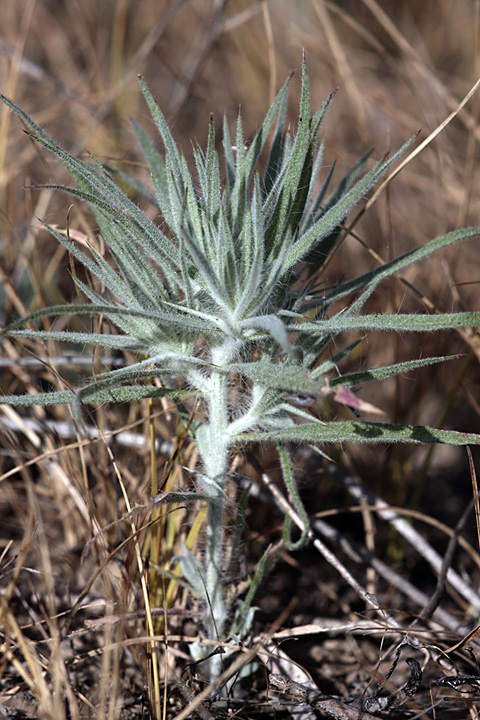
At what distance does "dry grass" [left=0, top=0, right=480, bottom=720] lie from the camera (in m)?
1.22

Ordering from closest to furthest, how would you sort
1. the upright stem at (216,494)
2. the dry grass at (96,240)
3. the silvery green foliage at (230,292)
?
the silvery green foliage at (230,292)
the upright stem at (216,494)
the dry grass at (96,240)

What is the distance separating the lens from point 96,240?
174 cm

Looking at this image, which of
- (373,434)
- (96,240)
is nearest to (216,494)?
(373,434)

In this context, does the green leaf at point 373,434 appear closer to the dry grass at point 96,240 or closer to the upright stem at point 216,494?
the upright stem at point 216,494

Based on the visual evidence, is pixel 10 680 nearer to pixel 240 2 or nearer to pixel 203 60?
pixel 203 60

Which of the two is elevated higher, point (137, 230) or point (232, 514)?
point (137, 230)

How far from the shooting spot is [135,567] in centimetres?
129

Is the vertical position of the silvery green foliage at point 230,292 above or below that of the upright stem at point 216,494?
Result: above

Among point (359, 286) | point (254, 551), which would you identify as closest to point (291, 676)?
point (254, 551)

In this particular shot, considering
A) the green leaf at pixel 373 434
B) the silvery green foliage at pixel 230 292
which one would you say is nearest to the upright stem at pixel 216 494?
the silvery green foliage at pixel 230 292

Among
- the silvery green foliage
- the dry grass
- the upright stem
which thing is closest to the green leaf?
the silvery green foliage

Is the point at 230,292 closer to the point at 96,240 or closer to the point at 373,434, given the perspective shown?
the point at 373,434

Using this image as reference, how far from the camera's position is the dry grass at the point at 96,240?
1221mm

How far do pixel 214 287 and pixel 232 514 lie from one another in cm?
73
